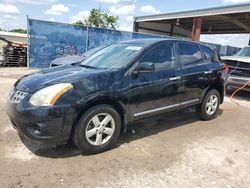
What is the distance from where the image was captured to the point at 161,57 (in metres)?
4.82

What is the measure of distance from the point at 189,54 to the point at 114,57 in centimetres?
167

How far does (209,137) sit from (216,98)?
138 centimetres

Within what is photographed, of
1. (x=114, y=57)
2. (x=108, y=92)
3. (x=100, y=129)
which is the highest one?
(x=114, y=57)

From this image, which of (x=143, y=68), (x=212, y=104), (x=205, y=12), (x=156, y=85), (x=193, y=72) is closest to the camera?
(x=143, y=68)

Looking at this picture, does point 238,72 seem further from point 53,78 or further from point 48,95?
point 48,95

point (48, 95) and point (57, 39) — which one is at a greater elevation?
point (57, 39)

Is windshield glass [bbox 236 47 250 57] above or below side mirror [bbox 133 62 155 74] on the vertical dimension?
above

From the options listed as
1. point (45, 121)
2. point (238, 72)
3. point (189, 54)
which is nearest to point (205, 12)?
point (238, 72)

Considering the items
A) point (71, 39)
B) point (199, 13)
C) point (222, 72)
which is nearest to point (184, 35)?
point (199, 13)

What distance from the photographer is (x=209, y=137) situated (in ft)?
16.7

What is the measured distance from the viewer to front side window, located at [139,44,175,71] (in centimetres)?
461

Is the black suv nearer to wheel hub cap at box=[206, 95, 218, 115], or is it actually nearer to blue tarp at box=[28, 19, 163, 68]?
wheel hub cap at box=[206, 95, 218, 115]

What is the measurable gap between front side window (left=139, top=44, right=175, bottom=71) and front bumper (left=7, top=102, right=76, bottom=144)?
162 cm

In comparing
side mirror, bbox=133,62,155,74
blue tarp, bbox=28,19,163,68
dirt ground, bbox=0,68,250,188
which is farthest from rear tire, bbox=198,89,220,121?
blue tarp, bbox=28,19,163,68
